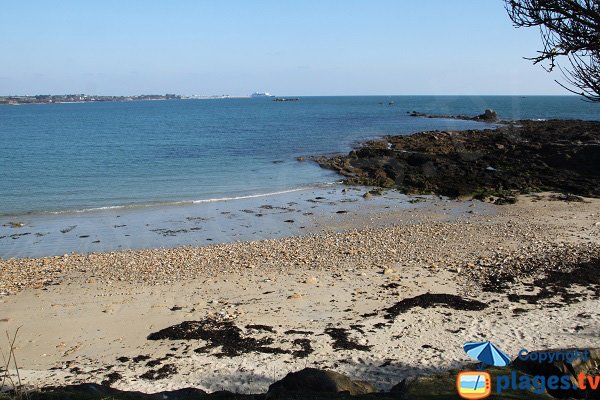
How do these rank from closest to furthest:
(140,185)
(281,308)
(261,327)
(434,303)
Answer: (261,327) → (434,303) → (281,308) → (140,185)

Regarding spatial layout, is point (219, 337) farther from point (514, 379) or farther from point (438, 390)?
point (514, 379)

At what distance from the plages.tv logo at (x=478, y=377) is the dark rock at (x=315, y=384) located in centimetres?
125

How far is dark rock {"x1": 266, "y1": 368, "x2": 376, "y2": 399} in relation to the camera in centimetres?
591

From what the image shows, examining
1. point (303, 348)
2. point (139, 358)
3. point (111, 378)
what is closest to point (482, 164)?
point (303, 348)

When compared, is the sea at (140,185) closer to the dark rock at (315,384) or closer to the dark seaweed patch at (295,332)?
the dark seaweed patch at (295,332)

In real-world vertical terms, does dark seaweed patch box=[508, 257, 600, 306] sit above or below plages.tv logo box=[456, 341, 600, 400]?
below

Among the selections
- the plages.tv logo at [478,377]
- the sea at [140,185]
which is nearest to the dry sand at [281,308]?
the plages.tv logo at [478,377]

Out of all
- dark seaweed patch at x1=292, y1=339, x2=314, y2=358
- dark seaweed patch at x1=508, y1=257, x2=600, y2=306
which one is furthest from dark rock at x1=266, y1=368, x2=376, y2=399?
dark seaweed patch at x1=508, y1=257, x2=600, y2=306

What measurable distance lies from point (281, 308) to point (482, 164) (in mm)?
23123

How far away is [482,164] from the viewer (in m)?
30.3

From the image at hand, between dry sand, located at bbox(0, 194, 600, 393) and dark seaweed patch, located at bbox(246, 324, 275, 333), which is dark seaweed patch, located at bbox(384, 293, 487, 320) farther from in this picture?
dark seaweed patch, located at bbox(246, 324, 275, 333)

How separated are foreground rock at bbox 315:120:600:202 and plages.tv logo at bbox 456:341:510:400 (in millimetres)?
18522

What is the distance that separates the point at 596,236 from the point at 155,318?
13277 millimetres

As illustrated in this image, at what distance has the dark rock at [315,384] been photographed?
5906 mm
